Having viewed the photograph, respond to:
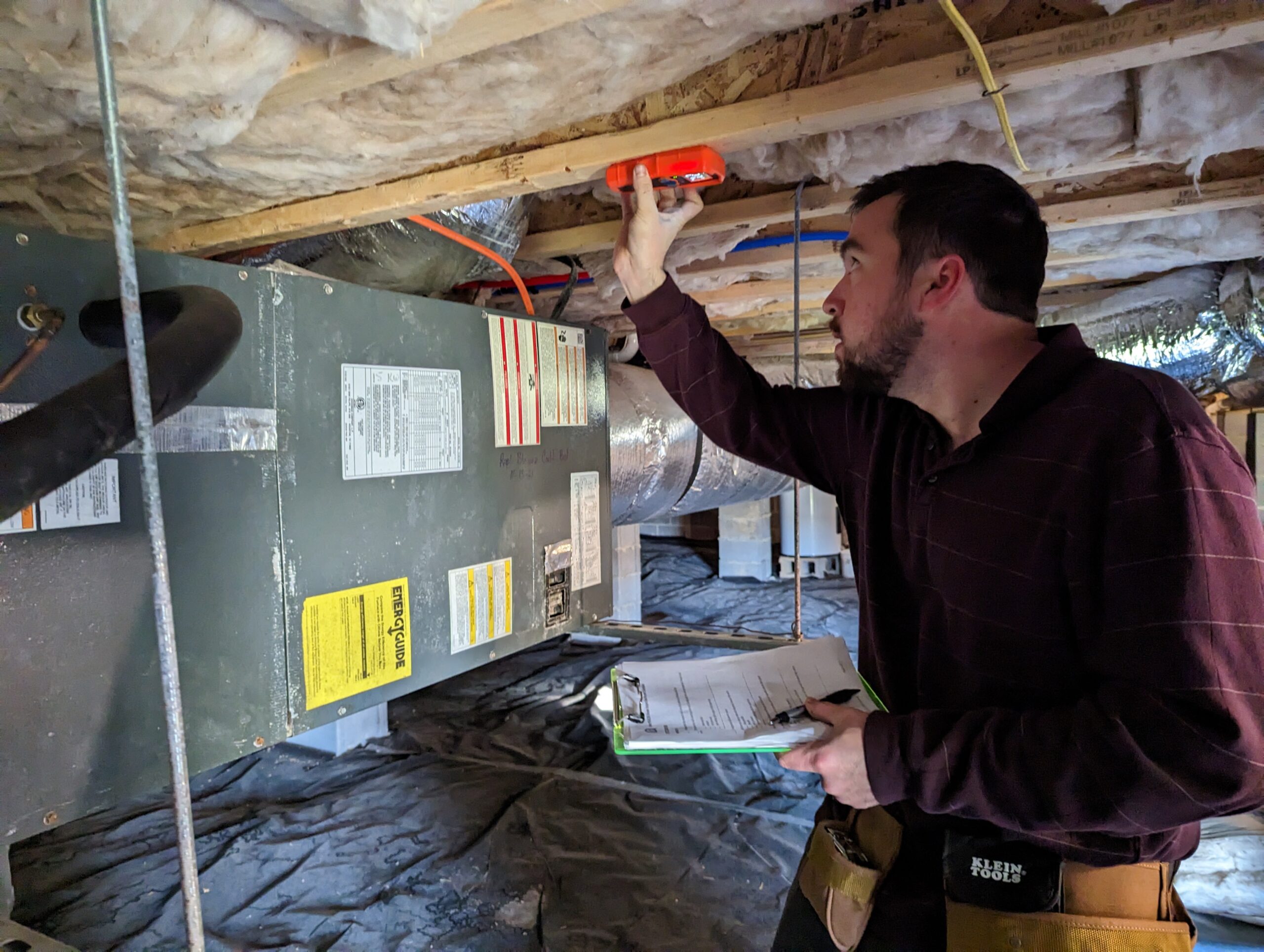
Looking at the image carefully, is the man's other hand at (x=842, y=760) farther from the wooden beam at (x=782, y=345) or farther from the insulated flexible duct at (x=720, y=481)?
the wooden beam at (x=782, y=345)

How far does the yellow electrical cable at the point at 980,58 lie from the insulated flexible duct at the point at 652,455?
2.81ft

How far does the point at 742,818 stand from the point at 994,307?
1646 millimetres

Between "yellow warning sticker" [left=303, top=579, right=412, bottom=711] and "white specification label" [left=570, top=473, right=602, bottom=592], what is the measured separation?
34 cm

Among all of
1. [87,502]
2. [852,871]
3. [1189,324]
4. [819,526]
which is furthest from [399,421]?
[819,526]

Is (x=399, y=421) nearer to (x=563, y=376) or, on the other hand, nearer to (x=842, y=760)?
(x=563, y=376)

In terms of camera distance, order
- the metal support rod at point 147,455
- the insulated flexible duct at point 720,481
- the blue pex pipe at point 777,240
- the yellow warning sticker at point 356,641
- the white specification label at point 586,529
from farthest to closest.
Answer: the insulated flexible duct at point 720,481 < the blue pex pipe at point 777,240 < the white specification label at point 586,529 < the yellow warning sticker at point 356,641 < the metal support rod at point 147,455

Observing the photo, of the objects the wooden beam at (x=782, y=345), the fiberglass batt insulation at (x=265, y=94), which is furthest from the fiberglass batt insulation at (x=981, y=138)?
the wooden beam at (x=782, y=345)

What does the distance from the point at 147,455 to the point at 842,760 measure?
0.65 m

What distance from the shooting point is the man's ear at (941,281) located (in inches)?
33.7

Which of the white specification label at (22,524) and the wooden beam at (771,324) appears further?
the wooden beam at (771,324)

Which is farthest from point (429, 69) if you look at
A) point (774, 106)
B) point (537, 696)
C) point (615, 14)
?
point (537, 696)

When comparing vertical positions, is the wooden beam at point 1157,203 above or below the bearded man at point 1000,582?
above

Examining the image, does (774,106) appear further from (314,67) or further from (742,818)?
(742,818)

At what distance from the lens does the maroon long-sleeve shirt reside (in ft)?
2.01
